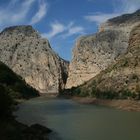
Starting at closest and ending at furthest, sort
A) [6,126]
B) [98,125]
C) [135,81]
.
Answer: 1. [6,126]
2. [98,125]
3. [135,81]

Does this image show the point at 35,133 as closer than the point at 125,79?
Yes

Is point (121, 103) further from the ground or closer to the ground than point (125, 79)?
closer to the ground

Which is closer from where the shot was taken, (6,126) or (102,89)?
(6,126)

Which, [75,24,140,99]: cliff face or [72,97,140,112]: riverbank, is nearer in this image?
[72,97,140,112]: riverbank

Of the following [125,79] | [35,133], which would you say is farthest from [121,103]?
[35,133]

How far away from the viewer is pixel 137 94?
147750mm

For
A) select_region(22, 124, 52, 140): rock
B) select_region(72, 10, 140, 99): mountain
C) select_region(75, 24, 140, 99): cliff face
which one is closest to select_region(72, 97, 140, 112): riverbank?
select_region(72, 10, 140, 99): mountain

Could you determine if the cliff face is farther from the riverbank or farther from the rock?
the rock

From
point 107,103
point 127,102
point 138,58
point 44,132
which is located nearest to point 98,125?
point 44,132

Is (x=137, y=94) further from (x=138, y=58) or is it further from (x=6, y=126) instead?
(x=6, y=126)

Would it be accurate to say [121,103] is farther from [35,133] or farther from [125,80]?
[35,133]

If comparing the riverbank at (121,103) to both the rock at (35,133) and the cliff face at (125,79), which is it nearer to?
the cliff face at (125,79)

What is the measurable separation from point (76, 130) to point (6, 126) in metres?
15.1

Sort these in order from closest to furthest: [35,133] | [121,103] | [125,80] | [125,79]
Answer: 1. [35,133]
2. [121,103]
3. [125,80]
4. [125,79]
